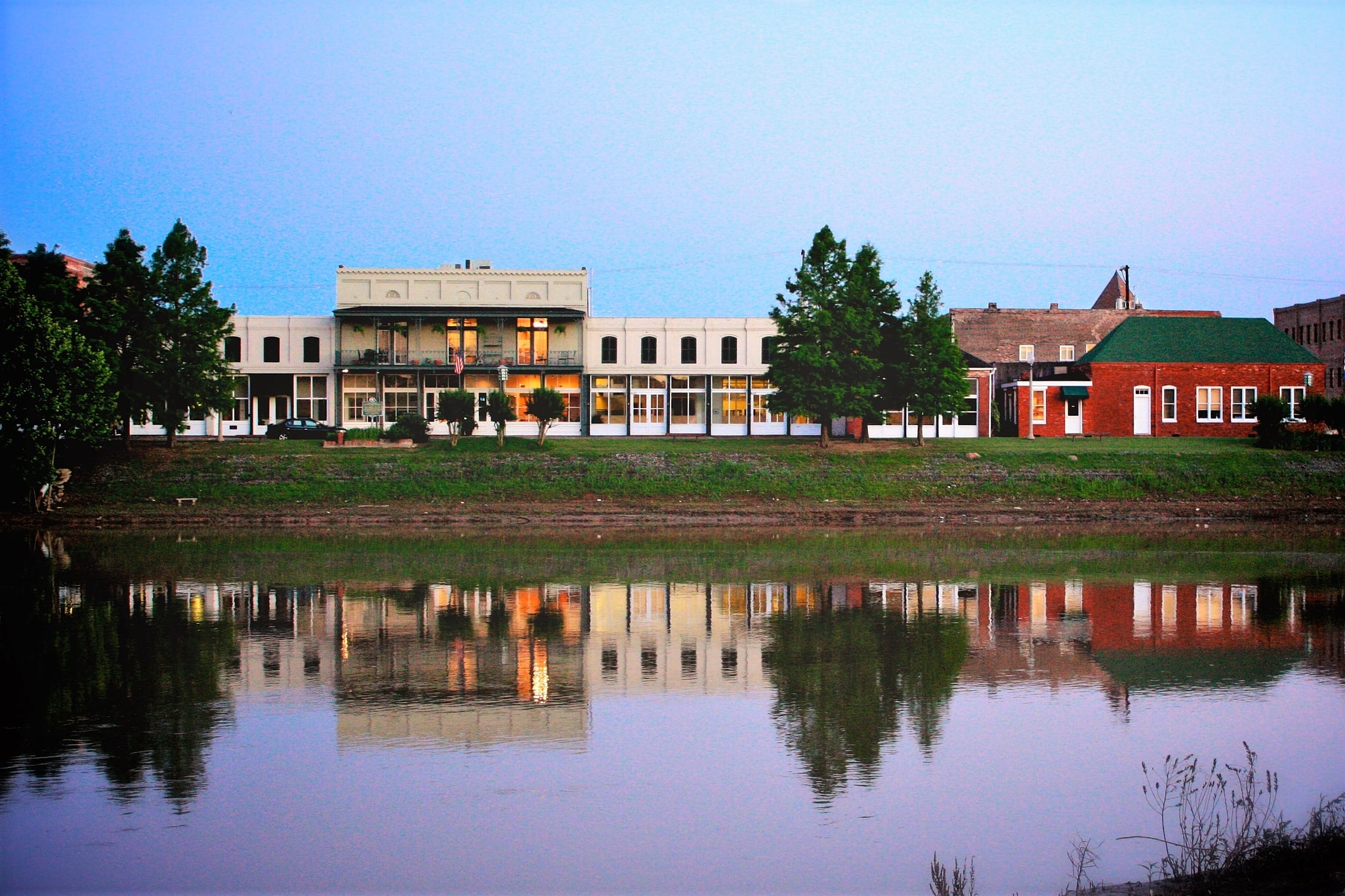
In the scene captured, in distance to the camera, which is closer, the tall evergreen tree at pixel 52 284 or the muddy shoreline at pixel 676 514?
the muddy shoreline at pixel 676 514

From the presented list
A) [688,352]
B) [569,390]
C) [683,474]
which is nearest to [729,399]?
[688,352]

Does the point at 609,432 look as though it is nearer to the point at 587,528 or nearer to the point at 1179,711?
the point at 587,528

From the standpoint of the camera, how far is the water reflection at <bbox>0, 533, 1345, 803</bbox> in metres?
12.7

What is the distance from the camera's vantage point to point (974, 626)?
19.0 metres

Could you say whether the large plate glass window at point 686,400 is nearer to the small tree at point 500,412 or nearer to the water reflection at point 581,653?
the small tree at point 500,412

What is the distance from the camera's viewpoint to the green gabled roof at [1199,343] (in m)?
58.5

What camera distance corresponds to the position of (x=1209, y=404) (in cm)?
5806


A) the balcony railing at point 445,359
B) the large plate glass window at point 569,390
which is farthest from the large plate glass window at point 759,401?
the balcony railing at point 445,359

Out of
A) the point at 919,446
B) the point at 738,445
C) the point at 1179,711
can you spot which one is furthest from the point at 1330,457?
the point at 1179,711

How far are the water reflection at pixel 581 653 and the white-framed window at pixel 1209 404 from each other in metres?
36.8

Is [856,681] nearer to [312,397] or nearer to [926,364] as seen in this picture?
[926,364]

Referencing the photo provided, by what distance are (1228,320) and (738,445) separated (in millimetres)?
28067

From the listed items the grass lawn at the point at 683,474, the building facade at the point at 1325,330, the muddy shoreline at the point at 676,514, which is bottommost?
A: the muddy shoreline at the point at 676,514

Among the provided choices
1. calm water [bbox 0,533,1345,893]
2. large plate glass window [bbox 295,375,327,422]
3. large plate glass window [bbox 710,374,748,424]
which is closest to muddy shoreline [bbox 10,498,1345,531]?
calm water [bbox 0,533,1345,893]
